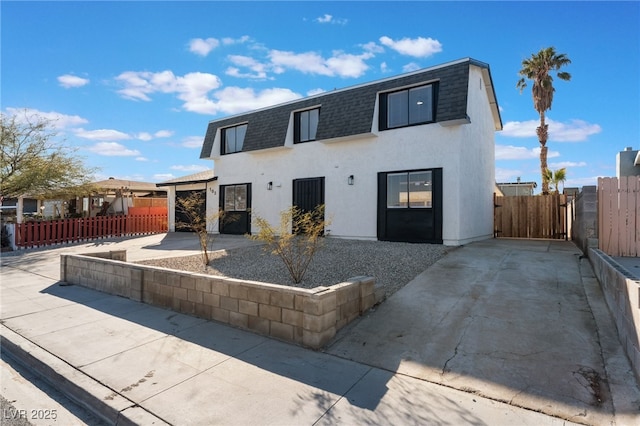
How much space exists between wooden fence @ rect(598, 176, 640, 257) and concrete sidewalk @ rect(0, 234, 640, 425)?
7.15ft

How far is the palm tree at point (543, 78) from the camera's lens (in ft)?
72.0

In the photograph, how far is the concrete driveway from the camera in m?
3.16

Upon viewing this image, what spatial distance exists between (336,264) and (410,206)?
4691mm

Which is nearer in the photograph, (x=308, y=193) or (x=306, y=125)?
(x=308, y=193)

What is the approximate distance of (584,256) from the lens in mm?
8438

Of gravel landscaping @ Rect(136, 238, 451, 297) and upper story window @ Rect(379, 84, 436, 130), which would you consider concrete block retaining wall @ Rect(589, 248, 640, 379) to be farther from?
upper story window @ Rect(379, 84, 436, 130)

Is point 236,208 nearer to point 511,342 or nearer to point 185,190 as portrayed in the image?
point 185,190

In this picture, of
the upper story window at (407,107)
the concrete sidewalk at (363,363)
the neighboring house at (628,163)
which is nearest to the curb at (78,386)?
the concrete sidewalk at (363,363)

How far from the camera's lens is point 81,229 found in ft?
51.9

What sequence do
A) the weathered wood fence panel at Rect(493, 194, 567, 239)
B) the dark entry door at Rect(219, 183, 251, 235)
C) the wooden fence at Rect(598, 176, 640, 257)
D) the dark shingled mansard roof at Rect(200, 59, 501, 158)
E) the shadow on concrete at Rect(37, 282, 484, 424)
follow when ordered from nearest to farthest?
1. the shadow on concrete at Rect(37, 282, 484, 424)
2. the wooden fence at Rect(598, 176, 640, 257)
3. the dark shingled mansard roof at Rect(200, 59, 501, 158)
4. the weathered wood fence panel at Rect(493, 194, 567, 239)
5. the dark entry door at Rect(219, 183, 251, 235)

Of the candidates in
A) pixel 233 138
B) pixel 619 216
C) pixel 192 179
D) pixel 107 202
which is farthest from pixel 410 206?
pixel 107 202

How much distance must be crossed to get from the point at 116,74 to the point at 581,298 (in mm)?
13881

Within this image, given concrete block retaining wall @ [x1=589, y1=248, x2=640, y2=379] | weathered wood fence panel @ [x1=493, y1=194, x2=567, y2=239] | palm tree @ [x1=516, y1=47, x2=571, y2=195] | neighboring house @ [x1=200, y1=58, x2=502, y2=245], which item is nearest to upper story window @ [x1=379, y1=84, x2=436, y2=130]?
neighboring house @ [x1=200, y1=58, x2=502, y2=245]

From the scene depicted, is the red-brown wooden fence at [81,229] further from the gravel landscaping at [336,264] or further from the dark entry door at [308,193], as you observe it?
the gravel landscaping at [336,264]
